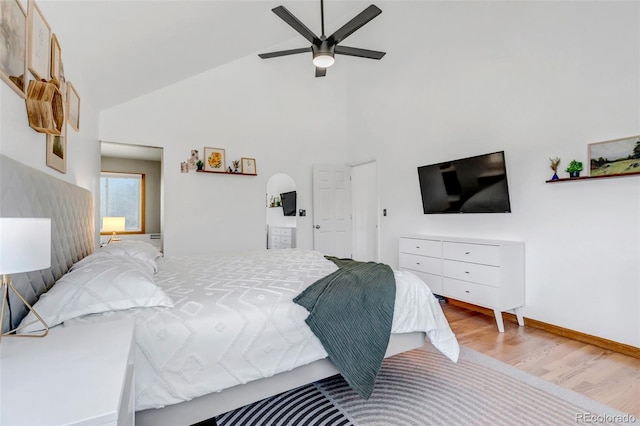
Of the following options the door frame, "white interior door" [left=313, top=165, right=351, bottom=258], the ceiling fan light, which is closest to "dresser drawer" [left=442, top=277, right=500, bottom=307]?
the door frame

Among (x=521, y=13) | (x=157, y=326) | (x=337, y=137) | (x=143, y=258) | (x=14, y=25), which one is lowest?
(x=157, y=326)

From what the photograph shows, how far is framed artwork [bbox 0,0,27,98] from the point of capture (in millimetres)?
1294

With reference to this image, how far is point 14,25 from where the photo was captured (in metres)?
1.40

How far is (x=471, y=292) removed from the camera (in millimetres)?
3195

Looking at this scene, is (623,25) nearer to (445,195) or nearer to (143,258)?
(445,195)

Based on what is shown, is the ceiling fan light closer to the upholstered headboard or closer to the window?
the upholstered headboard

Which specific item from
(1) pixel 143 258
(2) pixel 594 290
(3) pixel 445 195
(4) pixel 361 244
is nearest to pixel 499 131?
(3) pixel 445 195

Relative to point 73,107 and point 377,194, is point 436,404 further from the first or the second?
point 377,194

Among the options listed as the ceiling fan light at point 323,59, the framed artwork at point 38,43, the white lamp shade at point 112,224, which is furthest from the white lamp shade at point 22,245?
the white lamp shade at point 112,224

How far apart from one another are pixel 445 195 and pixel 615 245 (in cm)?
161

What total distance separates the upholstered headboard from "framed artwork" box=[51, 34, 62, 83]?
2.16 feet

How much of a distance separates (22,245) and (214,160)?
3856 mm

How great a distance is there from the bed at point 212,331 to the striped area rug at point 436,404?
203 mm
